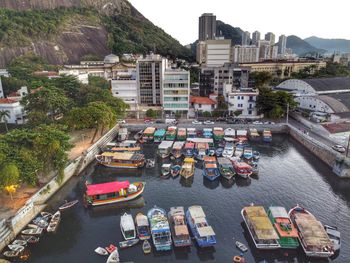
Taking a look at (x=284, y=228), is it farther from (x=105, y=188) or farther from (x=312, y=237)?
(x=105, y=188)

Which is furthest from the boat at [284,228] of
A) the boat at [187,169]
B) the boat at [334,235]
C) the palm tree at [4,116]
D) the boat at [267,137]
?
the palm tree at [4,116]

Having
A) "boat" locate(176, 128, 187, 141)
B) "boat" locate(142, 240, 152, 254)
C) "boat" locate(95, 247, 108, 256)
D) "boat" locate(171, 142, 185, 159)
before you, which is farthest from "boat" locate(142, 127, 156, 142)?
"boat" locate(95, 247, 108, 256)

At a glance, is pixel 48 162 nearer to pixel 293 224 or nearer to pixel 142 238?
pixel 142 238

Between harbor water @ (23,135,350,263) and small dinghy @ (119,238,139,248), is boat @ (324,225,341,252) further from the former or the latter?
small dinghy @ (119,238,139,248)

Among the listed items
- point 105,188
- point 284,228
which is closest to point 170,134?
point 105,188

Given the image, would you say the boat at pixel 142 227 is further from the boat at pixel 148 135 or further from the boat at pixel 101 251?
the boat at pixel 148 135

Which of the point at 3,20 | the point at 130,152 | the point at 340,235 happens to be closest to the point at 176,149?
the point at 130,152
